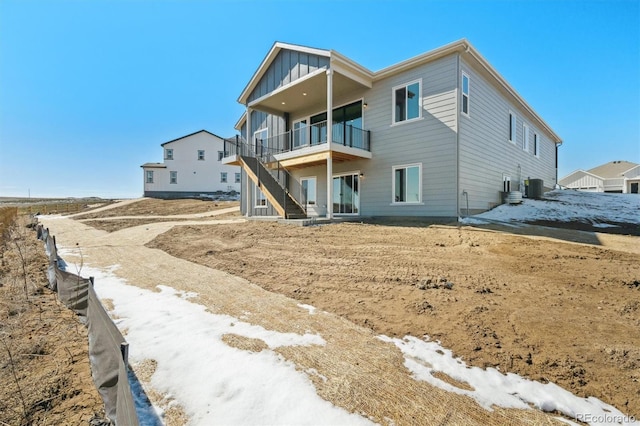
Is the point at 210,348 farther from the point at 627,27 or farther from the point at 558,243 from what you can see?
the point at 627,27

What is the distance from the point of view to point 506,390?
2.46m

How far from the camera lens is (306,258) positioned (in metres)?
7.02

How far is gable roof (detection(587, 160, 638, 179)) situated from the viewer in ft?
110

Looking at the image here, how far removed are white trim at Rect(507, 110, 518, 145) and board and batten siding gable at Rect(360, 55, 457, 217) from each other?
619 centimetres

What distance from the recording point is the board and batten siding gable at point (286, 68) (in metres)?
12.1

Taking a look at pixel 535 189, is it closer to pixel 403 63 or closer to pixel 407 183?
pixel 407 183

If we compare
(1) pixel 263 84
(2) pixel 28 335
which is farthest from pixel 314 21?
(2) pixel 28 335

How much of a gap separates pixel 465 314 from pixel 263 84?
14.8m

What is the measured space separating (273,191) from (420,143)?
6.90 meters

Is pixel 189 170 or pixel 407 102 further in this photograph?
pixel 189 170

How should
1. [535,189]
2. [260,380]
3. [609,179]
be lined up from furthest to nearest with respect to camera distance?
[609,179], [535,189], [260,380]

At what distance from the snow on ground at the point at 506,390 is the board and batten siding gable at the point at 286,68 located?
11331 mm

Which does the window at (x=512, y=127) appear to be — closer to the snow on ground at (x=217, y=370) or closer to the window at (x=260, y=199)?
the window at (x=260, y=199)

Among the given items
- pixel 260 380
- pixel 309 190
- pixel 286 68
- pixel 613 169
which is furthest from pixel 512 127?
pixel 613 169
